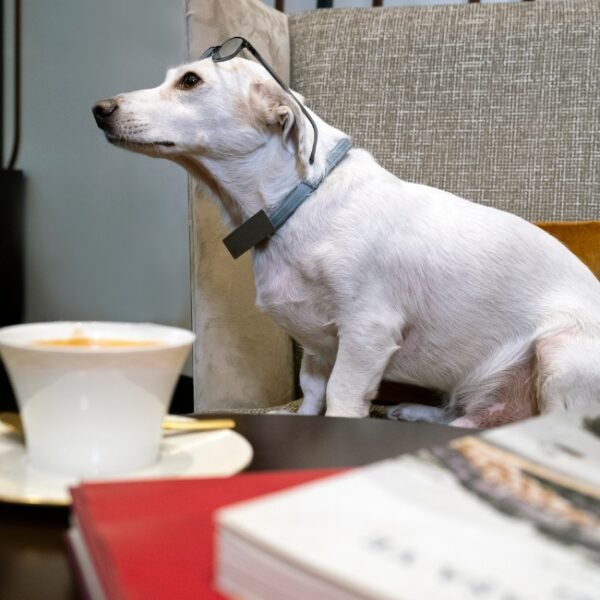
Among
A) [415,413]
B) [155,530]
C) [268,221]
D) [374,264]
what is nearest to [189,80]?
[268,221]

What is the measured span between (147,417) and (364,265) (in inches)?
28.3

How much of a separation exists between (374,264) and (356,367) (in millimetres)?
153

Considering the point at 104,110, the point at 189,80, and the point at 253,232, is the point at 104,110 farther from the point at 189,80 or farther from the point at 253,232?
the point at 253,232

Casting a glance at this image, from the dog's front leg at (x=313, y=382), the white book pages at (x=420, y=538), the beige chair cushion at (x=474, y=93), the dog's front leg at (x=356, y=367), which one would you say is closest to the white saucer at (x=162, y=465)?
the white book pages at (x=420, y=538)

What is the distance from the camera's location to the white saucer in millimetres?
423

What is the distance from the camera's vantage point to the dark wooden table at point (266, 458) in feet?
1.25

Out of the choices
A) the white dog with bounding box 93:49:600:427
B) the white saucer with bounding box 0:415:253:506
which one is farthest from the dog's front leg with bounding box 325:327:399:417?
the white saucer with bounding box 0:415:253:506

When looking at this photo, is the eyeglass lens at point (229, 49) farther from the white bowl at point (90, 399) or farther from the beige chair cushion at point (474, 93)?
the white bowl at point (90, 399)

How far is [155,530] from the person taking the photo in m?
0.35

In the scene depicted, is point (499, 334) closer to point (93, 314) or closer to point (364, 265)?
point (364, 265)

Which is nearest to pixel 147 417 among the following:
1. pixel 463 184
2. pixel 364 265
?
pixel 364 265

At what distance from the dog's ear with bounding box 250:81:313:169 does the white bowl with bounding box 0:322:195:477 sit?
730 mm

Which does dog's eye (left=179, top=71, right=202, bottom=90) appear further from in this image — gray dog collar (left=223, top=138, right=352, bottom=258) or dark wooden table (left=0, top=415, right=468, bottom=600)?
dark wooden table (left=0, top=415, right=468, bottom=600)

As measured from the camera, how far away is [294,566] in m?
0.25
